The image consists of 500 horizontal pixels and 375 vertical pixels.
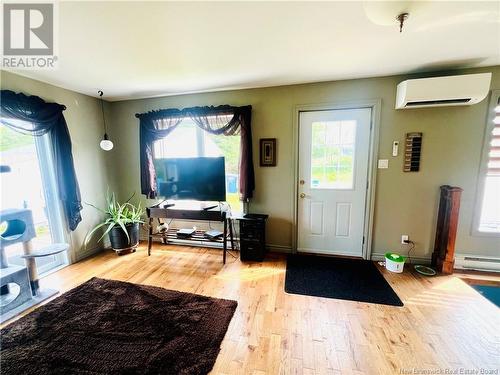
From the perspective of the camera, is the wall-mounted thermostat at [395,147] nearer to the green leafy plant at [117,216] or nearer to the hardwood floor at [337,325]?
the hardwood floor at [337,325]

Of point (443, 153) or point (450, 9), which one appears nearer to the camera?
point (450, 9)

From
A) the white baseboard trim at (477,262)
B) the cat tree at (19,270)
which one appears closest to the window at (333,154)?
the white baseboard trim at (477,262)

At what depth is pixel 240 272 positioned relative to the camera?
2.51 metres

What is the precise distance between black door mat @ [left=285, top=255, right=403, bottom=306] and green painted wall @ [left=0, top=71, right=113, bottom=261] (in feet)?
9.51

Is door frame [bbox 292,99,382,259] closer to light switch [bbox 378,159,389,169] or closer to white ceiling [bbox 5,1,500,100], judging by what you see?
light switch [bbox 378,159,389,169]

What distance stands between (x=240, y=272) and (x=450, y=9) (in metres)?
2.83

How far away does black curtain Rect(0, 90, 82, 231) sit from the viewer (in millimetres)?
2117

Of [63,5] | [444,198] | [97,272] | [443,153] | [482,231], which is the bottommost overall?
[97,272]

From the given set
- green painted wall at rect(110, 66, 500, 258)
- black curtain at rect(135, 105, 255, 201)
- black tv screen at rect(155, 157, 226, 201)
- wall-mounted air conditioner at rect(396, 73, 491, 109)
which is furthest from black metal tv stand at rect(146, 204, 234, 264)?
wall-mounted air conditioner at rect(396, 73, 491, 109)

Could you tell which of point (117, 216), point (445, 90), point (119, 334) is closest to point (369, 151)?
point (445, 90)

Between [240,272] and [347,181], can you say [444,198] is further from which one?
[240,272]

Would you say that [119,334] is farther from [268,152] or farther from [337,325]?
[268,152]

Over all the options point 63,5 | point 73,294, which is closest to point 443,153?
point 63,5

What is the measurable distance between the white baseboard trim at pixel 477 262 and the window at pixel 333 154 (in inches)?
58.8
